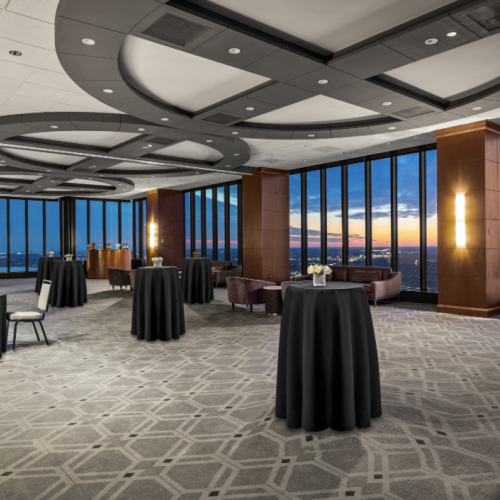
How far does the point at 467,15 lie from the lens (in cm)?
388

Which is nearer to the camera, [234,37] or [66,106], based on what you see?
[234,37]

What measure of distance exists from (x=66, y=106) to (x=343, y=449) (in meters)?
6.37

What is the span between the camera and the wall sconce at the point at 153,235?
59.0ft

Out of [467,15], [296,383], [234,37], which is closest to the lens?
[296,383]

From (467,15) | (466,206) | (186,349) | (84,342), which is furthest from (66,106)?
(466,206)

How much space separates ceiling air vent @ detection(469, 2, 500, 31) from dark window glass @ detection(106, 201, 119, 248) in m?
19.9

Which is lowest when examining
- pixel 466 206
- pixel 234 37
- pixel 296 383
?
pixel 296 383

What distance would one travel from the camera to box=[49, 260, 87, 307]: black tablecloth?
10305 millimetres

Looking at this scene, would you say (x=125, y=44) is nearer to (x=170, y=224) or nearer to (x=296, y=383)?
(x=296, y=383)

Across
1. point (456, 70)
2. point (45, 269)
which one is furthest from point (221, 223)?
point (456, 70)

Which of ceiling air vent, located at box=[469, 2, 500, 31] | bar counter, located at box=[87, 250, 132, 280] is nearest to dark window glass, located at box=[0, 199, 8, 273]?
bar counter, located at box=[87, 250, 132, 280]

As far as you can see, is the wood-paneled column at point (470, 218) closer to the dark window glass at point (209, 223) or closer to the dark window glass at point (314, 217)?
the dark window glass at point (314, 217)

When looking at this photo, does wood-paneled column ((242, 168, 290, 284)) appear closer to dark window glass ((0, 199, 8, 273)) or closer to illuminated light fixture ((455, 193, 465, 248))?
illuminated light fixture ((455, 193, 465, 248))

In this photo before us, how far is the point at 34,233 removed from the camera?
67.3 feet
